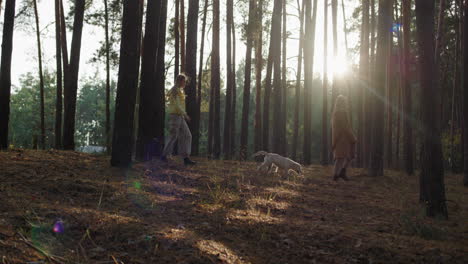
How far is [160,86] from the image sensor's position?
1066 cm

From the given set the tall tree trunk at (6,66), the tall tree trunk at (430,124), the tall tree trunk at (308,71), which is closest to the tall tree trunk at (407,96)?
the tall tree trunk at (308,71)

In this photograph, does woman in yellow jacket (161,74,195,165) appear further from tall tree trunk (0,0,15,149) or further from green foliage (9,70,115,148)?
green foliage (9,70,115,148)

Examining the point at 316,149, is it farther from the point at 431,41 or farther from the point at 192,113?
the point at 431,41

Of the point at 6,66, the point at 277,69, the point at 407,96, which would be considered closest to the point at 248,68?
the point at 277,69

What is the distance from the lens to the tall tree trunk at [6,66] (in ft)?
35.9

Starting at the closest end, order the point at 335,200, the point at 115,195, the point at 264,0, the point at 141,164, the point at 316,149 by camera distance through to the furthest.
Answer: the point at 115,195, the point at 335,200, the point at 141,164, the point at 264,0, the point at 316,149

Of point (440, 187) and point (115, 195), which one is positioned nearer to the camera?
point (115, 195)

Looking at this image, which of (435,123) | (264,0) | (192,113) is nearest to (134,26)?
(435,123)

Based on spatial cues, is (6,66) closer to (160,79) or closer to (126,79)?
(160,79)

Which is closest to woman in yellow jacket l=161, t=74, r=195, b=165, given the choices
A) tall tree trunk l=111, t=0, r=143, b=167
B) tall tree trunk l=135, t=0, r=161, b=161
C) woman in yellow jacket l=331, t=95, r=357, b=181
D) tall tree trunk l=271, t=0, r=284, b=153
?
tall tree trunk l=135, t=0, r=161, b=161

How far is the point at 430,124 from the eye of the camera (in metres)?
6.17

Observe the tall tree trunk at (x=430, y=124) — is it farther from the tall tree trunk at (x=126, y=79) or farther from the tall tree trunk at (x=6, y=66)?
the tall tree trunk at (x=6, y=66)

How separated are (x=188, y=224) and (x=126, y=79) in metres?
4.34

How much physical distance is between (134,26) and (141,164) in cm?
301
